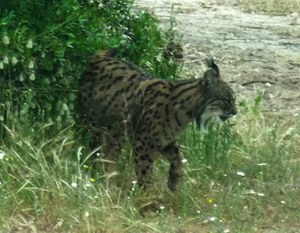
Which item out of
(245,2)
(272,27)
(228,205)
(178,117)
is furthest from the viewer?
(245,2)

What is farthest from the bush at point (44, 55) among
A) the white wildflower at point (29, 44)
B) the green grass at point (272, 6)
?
the green grass at point (272, 6)

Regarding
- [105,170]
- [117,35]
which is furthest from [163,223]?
[117,35]

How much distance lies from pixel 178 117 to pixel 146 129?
286 millimetres

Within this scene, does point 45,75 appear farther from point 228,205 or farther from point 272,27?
point 272,27

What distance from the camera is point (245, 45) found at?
14.4m

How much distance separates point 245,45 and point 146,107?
6016mm

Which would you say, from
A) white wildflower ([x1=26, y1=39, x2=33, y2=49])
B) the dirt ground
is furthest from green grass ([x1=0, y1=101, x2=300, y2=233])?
the dirt ground

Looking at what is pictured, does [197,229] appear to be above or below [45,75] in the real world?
below

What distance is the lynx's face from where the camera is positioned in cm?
861

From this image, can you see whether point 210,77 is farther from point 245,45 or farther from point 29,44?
point 245,45

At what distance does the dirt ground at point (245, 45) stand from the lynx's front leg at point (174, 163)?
112 inches

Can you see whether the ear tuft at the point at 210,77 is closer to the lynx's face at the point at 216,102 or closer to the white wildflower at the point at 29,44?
the lynx's face at the point at 216,102

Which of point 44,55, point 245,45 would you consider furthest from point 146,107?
point 245,45

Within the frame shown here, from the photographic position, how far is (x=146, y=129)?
8.47 metres
